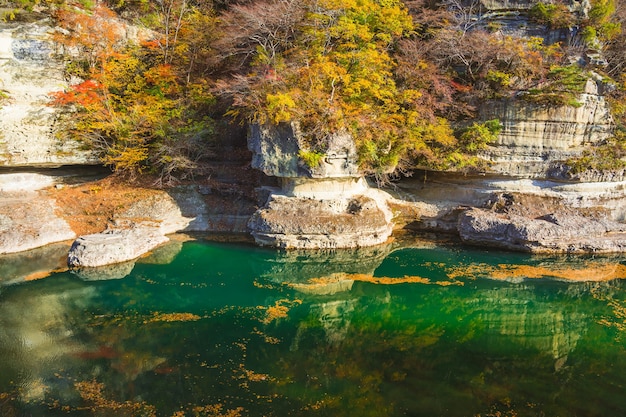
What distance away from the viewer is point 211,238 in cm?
1989

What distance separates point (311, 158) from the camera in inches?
725

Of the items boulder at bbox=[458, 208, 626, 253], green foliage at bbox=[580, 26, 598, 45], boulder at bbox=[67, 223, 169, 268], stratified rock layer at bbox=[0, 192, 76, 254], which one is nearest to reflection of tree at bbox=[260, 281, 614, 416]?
boulder at bbox=[458, 208, 626, 253]

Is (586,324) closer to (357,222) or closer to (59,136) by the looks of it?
(357,222)

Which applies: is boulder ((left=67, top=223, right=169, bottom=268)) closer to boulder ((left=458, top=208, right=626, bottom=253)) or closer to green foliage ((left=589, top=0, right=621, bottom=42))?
boulder ((left=458, top=208, right=626, bottom=253))

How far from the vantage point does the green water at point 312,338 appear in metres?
9.34

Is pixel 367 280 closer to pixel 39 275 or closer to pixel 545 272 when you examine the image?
pixel 545 272

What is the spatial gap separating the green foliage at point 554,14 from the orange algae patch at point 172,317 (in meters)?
21.5

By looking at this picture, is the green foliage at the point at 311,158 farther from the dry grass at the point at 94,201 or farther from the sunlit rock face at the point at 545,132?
the sunlit rock face at the point at 545,132

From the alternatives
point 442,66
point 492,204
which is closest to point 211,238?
point 492,204

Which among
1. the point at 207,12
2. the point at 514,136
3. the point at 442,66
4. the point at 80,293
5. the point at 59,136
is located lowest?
the point at 80,293

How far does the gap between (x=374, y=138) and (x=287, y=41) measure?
6.07m

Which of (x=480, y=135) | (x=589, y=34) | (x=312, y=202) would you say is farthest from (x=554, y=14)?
(x=312, y=202)

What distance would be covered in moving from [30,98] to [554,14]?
2496 centimetres

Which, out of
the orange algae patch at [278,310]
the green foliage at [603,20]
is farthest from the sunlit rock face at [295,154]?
the green foliage at [603,20]
